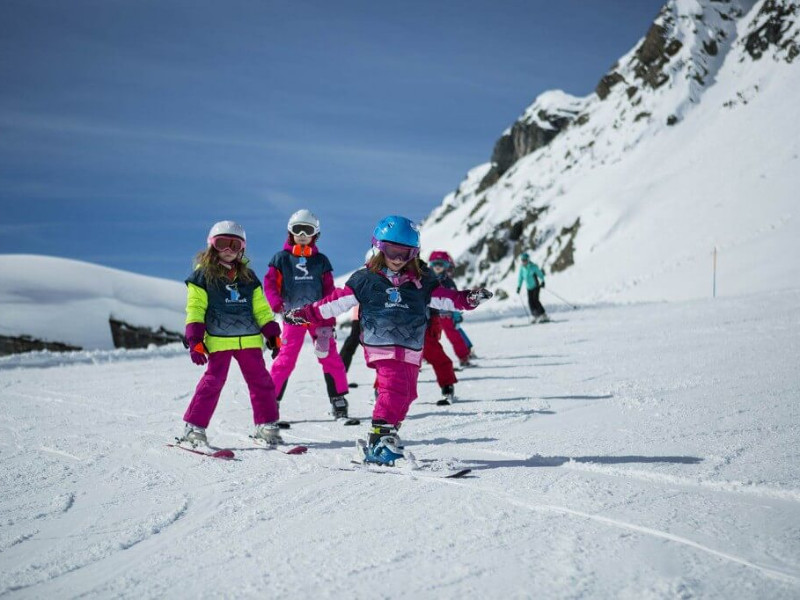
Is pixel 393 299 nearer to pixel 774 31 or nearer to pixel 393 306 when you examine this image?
pixel 393 306

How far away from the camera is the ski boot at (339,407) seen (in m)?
6.43

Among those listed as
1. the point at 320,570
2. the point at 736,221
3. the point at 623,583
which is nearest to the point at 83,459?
the point at 320,570

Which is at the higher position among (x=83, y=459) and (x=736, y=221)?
(x=736, y=221)

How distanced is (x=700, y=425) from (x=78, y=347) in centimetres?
1582

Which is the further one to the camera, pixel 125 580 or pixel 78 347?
pixel 78 347

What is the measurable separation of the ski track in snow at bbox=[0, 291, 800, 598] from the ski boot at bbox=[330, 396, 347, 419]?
120 mm

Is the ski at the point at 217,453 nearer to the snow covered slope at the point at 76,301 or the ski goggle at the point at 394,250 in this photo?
the ski goggle at the point at 394,250

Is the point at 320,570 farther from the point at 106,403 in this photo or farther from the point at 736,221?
the point at 736,221

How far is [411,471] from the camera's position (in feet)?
13.0

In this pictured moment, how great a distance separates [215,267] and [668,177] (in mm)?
57852

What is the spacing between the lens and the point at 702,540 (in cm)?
262

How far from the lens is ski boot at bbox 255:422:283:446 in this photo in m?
5.11

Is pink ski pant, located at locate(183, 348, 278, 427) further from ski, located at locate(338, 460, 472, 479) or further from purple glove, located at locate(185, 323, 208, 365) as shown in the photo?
ski, located at locate(338, 460, 472, 479)

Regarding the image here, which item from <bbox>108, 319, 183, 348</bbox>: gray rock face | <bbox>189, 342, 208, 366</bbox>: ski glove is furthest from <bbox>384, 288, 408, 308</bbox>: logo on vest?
<bbox>108, 319, 183, 348</bbox>: gray rock face
